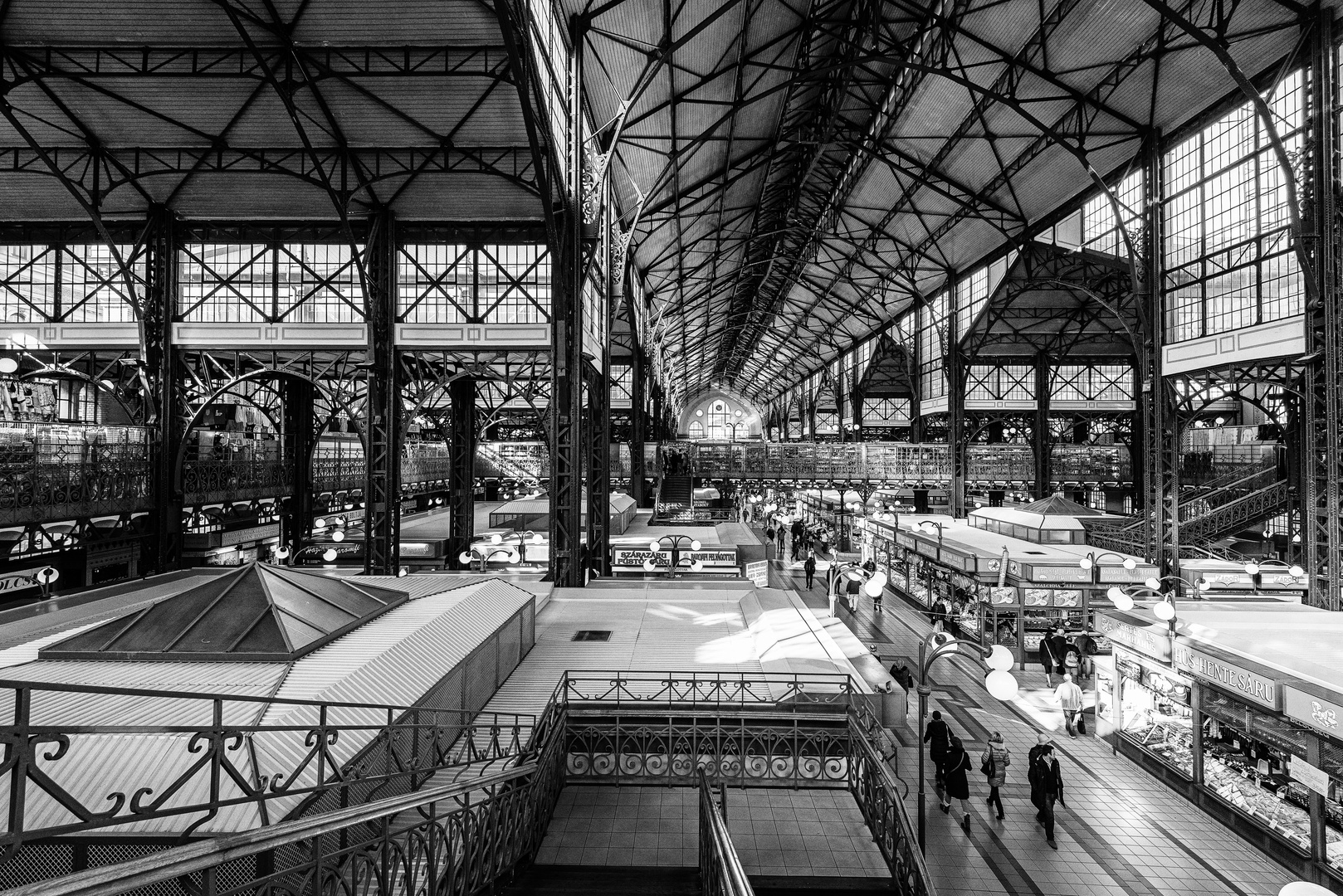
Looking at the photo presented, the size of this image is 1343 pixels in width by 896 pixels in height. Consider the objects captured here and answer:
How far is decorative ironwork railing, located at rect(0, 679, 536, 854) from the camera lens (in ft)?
11.0

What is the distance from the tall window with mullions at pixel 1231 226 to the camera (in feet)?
64.8

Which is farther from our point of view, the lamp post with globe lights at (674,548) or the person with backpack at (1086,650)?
the lamp post with globe lights at (674,548)

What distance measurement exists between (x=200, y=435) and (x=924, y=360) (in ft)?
129

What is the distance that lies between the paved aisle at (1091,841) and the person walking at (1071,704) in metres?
0.36

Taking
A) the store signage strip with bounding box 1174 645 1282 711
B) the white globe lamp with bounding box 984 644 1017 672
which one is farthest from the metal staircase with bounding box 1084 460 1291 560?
the white globe lamp with bounding box 984 644 1017 672

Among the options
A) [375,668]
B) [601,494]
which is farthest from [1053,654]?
[375,668]

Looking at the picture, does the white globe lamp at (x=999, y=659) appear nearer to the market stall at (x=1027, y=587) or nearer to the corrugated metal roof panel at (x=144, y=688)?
the corrugated metal roof panel at (x=144, y=688)

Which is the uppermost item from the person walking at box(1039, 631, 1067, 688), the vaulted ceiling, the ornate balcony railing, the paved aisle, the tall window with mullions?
the vaulted ceiling

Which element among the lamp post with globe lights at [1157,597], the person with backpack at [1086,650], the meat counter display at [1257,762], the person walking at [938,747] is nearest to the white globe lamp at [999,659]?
the person walking at [938,747]

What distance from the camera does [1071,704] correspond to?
50.9 ft

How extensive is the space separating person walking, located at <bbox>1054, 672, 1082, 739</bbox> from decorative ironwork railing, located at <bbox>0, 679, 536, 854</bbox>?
13.1 metres

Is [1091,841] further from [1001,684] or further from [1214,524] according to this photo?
[1214,524]

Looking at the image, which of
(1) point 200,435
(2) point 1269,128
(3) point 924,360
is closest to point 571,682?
(2) point 1269,128

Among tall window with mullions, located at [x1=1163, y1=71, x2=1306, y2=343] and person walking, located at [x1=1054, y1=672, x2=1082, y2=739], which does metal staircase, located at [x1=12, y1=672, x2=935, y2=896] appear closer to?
person walking, located at [x1=1054, y1=672, x2=1082, y2=739]
